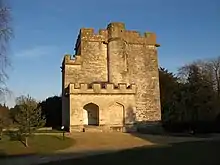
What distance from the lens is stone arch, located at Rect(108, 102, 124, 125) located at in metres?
37.0

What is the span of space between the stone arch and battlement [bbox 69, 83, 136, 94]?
150 cm

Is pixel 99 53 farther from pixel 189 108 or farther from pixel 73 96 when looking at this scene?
pixel 189 108

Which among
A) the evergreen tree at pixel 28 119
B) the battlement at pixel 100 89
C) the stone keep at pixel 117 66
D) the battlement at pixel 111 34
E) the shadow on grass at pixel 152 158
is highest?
the battlement at pixel 111 34

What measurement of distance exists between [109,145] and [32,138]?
653cm

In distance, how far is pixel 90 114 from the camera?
128 ft

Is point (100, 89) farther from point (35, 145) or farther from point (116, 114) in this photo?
point (35, 145)

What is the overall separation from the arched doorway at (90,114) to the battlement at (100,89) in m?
2.22

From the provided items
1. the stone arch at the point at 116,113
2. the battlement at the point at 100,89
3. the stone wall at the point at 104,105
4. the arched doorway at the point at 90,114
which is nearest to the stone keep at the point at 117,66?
the arched doorway at the point at 90,114

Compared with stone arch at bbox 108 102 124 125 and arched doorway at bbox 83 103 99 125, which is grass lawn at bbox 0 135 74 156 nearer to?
stone arch at bbox 108 102 124 125

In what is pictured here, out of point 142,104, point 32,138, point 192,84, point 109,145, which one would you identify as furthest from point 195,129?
point 32,138

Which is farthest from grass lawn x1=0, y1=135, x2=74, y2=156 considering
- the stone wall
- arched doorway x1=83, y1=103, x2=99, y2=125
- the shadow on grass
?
arched doorway x1=83, y1=103, x2=99, y2=125

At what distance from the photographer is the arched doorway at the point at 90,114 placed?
3831cm

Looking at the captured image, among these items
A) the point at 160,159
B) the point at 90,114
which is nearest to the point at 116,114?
the point at 90,114

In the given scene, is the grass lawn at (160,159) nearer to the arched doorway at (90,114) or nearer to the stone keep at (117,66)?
the arched doorway at (90,114)
